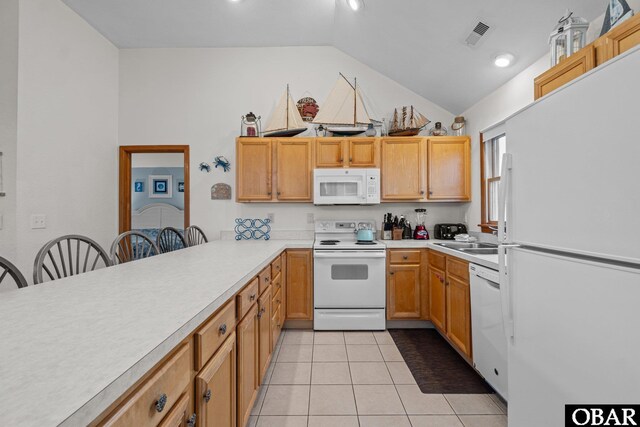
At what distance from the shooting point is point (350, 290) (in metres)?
3.09

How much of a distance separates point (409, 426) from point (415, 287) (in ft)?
5.12

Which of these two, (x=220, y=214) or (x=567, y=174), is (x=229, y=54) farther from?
(x=567, y=174)

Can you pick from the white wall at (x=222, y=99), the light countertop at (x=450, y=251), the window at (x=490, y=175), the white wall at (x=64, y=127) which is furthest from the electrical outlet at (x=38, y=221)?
the window at (x=490, y=175)

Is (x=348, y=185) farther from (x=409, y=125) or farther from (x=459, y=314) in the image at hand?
(x=459, y=314)

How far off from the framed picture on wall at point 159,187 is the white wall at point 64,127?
1784 millimetres

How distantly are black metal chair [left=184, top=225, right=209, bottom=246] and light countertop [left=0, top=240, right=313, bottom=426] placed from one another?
1712mm

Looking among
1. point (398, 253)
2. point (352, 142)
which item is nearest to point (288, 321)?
point (398, 253)

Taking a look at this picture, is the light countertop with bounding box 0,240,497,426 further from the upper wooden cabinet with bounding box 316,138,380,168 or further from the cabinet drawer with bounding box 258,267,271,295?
the upper wooden cabinet with bounding box 316,138,380,168

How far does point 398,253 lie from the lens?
316 centimetres

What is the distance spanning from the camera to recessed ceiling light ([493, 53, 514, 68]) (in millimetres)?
2529

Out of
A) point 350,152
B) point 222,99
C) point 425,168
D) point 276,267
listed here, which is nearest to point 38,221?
point 276,267

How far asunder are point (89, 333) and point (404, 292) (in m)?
2.84

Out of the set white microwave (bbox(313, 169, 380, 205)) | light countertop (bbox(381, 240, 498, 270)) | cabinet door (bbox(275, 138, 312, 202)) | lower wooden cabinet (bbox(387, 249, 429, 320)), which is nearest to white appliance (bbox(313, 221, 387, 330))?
lower wooden cabinet (bbox(387, 249, 429, 320))

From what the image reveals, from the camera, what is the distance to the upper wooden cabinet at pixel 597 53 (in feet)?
4.21
